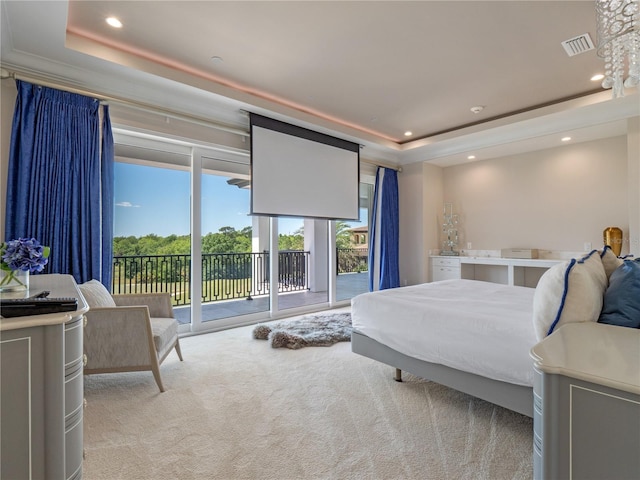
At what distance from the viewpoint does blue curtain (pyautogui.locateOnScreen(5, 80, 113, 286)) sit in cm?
268

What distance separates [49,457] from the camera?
45.8 inches

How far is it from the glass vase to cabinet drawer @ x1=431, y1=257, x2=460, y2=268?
17.9ft

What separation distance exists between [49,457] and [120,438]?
0.82 m

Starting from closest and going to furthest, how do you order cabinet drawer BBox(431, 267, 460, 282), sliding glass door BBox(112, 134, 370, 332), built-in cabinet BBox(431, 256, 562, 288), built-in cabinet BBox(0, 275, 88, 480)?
built-in cabinet BBox(0, 275, 88, 480) → sliding glass door BBox(112, 134, 370, 332) → built-in cabinet BBox(431, 256, 562, 288) → cabinet drawer BBox(431, 267, 460, 282)

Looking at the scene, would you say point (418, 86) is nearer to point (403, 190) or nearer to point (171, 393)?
point (403, 190)

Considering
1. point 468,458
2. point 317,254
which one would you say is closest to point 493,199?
point 317,254

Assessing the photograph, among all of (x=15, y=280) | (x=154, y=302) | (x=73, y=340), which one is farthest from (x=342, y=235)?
(x=73, y=340)

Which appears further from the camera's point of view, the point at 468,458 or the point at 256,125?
the point at 256,125

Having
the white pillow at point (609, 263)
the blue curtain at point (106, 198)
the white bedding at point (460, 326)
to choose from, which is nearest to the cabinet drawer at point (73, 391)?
the white bedding at point (460, 326)

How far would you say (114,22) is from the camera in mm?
2535

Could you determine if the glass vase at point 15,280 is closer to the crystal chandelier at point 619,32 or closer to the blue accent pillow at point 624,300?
the blue accent pillow at point 624,300

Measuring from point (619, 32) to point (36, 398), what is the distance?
3.50m

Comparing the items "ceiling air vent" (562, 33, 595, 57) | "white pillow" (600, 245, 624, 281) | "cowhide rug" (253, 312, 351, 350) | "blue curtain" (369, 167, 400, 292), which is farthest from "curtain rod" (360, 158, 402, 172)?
"white pillow" (600, 245, 624, 281)

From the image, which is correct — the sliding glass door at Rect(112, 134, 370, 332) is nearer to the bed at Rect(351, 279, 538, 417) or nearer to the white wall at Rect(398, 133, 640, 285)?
the white wall at Rect(398, 133, 640, 285)
